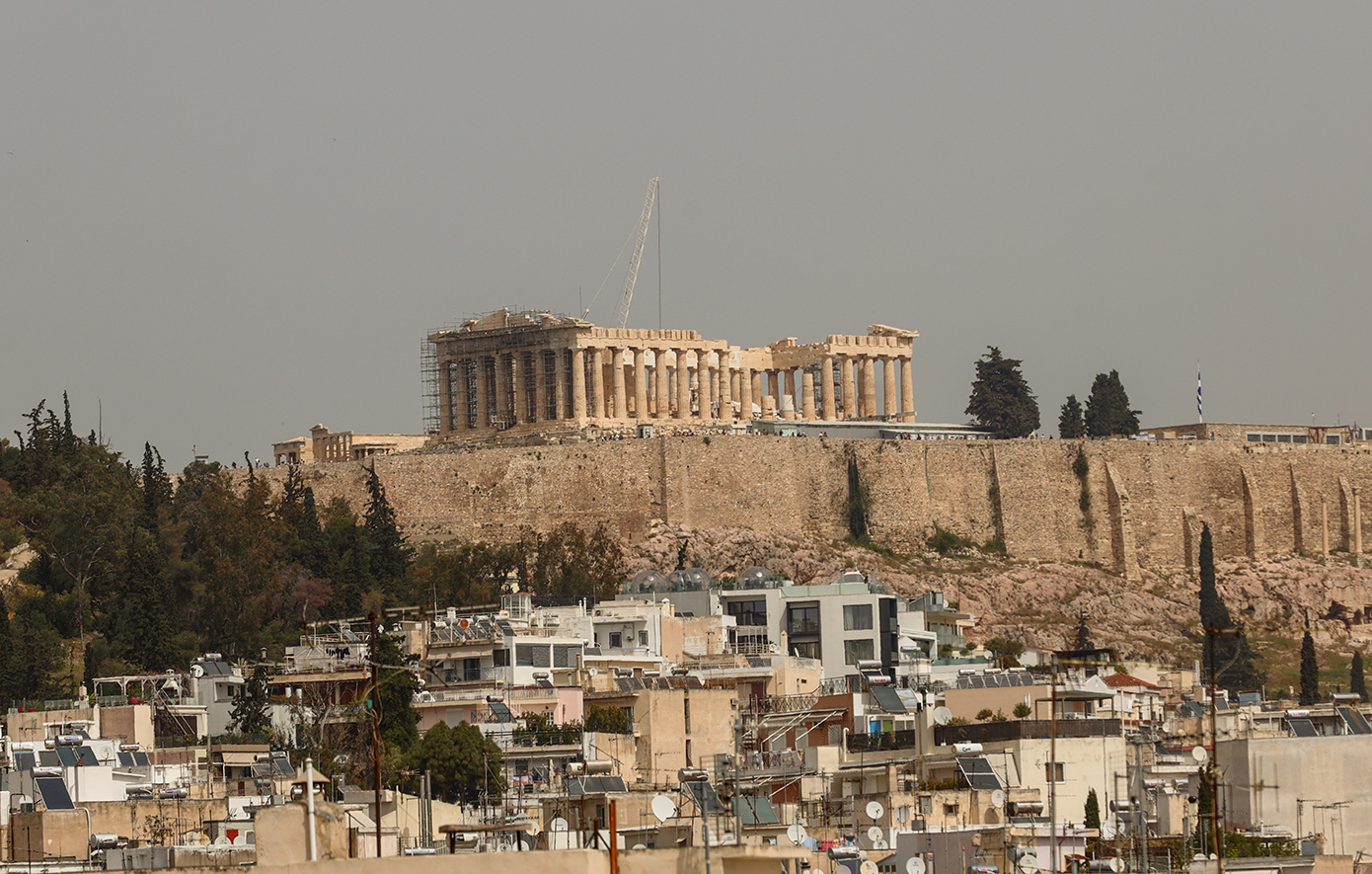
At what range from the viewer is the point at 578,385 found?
3570 inches

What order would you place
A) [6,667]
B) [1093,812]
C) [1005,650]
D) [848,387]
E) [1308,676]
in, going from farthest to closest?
[848,387]
[1005,650]
[1308,676]
[6,667]
[1093,812]

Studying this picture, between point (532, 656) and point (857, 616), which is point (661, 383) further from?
point (532, 656)

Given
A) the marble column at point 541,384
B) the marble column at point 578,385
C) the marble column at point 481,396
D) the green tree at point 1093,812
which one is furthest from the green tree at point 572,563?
the green tree at point 1093,812

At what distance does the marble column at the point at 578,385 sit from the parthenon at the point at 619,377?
0.11 feet

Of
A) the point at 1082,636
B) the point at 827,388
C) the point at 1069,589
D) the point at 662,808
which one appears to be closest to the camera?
the point at 662,808

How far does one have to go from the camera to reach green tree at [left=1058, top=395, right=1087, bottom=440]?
316 ft

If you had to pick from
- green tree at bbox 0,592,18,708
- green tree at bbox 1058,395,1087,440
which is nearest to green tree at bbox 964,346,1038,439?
green tree at bbox 1058,395,1087,440

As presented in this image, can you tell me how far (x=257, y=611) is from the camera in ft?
217

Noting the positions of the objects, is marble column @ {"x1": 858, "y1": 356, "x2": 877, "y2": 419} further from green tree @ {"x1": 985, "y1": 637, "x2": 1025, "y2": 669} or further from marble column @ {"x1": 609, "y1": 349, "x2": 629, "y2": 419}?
green tree @ {"x1": 985, "y1": 637, "x2": 1025, "y2": 669}

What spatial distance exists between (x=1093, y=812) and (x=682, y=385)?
58.5 m

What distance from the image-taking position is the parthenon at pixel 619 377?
9131cm

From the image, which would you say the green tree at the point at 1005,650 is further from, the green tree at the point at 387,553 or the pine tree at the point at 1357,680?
the green tree at the point at 387,553

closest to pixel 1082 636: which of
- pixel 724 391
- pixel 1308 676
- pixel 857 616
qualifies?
pixel 1308 676

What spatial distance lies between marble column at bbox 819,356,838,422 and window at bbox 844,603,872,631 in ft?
125
